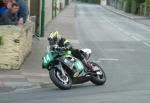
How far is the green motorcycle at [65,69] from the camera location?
12345 mm

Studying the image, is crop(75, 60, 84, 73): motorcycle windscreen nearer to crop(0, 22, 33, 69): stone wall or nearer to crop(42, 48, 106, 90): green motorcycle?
crop(42, 48, 106, 90): green motorcycle

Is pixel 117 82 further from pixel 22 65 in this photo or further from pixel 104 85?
pixel 22 65

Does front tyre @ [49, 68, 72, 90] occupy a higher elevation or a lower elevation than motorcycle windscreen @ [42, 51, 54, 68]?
lower

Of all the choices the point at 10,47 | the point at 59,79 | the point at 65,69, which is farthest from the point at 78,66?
the point at 10,47

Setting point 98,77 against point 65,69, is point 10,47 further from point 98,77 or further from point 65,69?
point 98,77

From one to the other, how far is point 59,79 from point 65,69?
0.34 m

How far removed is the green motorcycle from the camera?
1234 cm

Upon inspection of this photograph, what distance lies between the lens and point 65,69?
1261 cm

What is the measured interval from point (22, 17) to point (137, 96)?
6.11m

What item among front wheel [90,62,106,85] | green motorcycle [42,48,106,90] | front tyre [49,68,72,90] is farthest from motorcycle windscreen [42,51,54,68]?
front wheel [90,62,106,85]

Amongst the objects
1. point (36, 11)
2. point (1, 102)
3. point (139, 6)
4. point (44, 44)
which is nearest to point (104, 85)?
point (1, 102)

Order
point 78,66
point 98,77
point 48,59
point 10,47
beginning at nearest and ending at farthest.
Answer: point 48,59 → point 78,66 → point 98,77 → point 10,47

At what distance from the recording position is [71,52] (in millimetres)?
12836

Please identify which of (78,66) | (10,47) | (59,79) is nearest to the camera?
(59,79)
